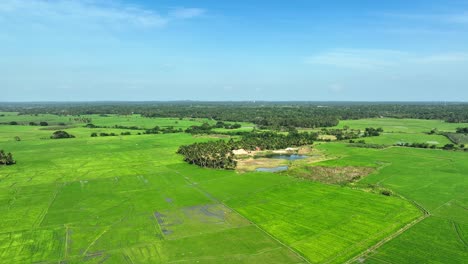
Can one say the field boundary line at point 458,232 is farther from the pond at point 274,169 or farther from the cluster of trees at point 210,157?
the cluster of trees at point 210,157

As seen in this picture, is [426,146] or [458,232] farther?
[426,146]

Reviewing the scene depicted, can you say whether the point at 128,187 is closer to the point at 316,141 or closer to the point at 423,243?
the point at 423,243

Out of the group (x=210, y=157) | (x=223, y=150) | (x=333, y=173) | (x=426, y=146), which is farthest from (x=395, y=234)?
(x=426, y=146)

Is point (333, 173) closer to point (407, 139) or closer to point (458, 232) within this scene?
point (458, 232)

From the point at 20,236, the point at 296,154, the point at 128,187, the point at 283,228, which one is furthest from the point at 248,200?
the point at 296,154

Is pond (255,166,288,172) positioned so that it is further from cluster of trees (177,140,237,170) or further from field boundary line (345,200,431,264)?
field boundary line (345,200,431,264)

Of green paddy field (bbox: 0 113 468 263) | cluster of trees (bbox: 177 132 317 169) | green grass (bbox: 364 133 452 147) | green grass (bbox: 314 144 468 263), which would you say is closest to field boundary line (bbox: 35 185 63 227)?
green paddy field (bbox: 0 113 468 263)
